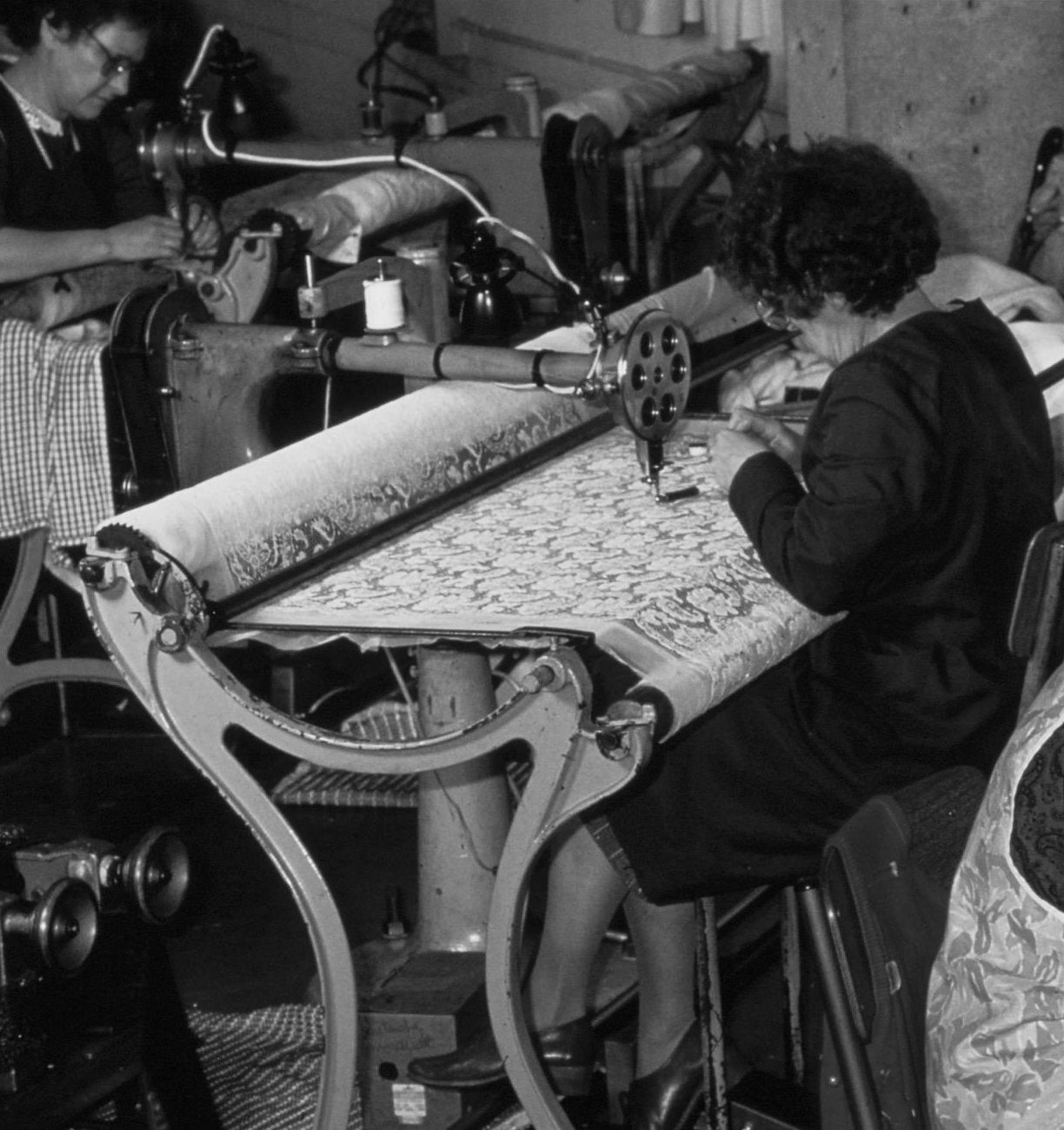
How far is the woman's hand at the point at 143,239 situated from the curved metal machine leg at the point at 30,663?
1.82 feet

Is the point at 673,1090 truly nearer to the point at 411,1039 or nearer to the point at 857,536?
the point at 411,1039

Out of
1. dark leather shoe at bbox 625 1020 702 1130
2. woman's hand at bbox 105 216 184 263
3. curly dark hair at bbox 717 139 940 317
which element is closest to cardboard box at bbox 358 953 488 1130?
dark leather shoe at bbox 625 1020 702 1130

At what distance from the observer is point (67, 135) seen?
396 centimetres

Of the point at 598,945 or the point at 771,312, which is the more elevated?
the point at 771,312

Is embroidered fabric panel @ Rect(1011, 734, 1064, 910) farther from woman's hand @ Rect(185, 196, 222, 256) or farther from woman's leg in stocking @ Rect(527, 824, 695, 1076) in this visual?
woman's hand @ Rect(185, 196, 222, 256)

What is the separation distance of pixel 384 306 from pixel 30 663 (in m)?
1.53

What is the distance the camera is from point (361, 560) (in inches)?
103

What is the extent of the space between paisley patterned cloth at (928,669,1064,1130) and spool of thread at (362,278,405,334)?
144cm

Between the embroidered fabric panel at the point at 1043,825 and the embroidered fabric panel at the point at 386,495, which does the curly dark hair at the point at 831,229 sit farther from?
the embroidered fabric panel at the point at 1043,825

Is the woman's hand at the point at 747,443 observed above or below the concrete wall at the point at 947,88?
below

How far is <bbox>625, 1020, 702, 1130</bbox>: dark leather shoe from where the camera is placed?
2.69 metres

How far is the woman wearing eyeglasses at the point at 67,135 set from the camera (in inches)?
145

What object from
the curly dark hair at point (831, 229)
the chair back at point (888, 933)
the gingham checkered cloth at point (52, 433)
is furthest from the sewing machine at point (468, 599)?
the gingham checkered cloth at point (52, 433)

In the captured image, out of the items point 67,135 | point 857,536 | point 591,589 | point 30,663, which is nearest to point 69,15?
point 67,135
